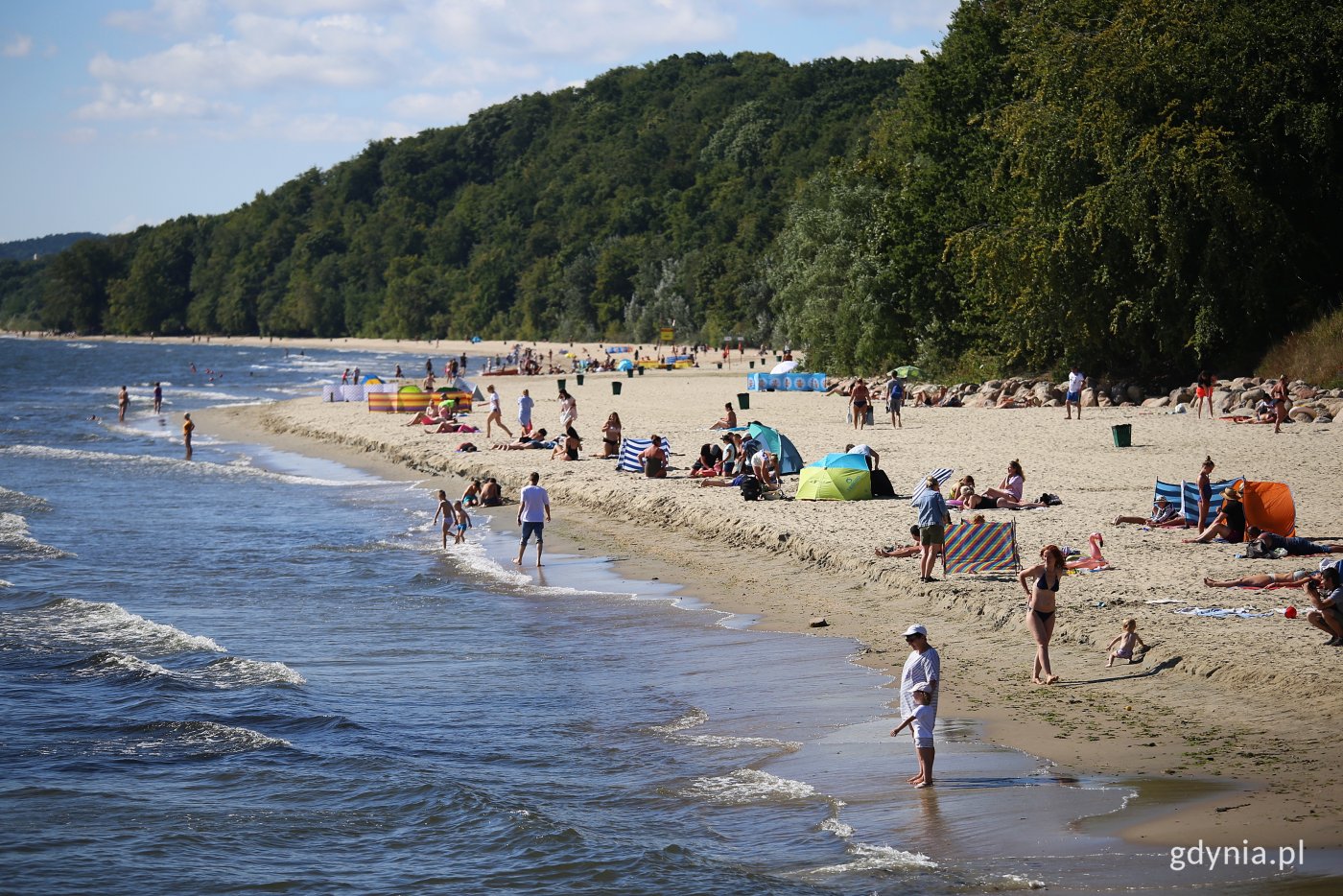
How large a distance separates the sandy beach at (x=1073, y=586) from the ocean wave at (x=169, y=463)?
94.7 inches

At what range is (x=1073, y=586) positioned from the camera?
15641 mm

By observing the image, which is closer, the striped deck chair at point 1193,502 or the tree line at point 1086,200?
the striped deck chair at point 1193,502

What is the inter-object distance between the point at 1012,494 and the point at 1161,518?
8.33ft

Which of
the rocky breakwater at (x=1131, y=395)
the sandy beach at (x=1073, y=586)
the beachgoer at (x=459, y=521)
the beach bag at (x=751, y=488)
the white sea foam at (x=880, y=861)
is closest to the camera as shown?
the white sea foam at (x=880, y=861)

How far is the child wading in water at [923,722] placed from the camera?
1019 cm

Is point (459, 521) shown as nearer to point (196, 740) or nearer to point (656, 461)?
point (656, 461)

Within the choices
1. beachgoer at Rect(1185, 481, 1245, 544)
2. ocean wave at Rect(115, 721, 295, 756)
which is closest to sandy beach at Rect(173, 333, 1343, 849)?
beachgoer at Rect(1185, 481, 1245, 544)

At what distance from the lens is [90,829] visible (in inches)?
420

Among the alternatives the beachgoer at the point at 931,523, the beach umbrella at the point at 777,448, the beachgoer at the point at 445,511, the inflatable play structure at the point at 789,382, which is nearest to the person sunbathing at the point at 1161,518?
the beachgoer at the point at 931,523

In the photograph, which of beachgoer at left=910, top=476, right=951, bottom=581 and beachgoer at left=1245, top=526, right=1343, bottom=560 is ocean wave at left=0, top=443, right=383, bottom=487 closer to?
beachgoer at left=910, top=476, right=951, bottom=581

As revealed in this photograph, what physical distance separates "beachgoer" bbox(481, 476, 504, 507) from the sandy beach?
1060mm

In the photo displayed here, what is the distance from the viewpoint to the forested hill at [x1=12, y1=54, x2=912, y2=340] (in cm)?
11738

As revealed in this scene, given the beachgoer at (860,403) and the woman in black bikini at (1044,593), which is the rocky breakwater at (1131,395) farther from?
the woman in black bikini at (1044,593)
